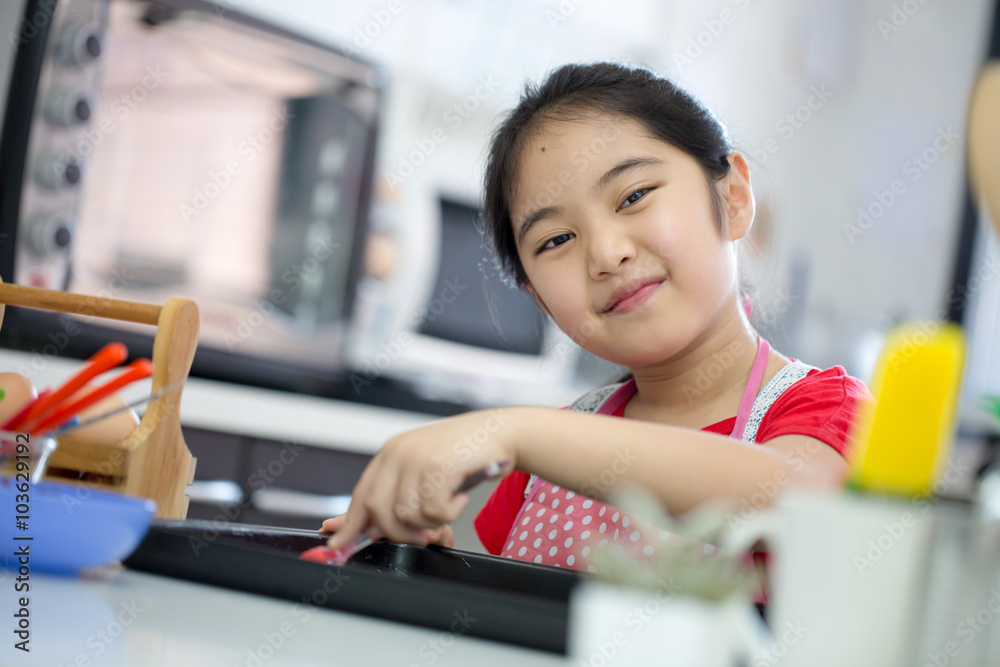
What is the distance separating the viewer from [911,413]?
29 cm

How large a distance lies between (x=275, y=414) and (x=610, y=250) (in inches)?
45.7

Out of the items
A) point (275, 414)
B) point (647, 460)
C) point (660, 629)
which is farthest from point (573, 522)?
point (275, 414)

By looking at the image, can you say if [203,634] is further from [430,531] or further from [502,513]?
[502,513]

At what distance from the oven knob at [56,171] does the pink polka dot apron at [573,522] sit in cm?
124

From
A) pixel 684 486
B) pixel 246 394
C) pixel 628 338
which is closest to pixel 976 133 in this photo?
pixel 684 486

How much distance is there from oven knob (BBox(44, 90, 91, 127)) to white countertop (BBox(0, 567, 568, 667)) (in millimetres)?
1464

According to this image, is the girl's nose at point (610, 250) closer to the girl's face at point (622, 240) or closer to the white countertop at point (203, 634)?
the girl's face at point (622, 240)

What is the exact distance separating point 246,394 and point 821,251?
6.69ft

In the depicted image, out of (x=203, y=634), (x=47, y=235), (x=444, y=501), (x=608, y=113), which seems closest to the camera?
(x=203, y=634)

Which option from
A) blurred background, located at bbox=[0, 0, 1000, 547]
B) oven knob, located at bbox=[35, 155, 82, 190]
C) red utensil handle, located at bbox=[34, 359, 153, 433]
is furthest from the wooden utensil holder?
oven knob, located at bbox=[35, 155, 82, 190]

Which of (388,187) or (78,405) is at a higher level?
(388,187)

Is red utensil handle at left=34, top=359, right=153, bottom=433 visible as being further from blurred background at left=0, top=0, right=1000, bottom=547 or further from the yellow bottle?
blurred background at left=0, top=0, right=1000, bottom=547

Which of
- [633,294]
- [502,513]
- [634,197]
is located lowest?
[502,513]

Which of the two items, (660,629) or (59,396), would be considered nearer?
(660,629)
